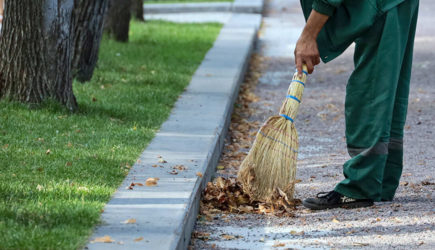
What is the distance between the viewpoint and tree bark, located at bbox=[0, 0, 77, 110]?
7.07 m

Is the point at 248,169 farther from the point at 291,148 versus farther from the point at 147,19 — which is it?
the point at 147,19

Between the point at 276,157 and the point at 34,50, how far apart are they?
113 inches

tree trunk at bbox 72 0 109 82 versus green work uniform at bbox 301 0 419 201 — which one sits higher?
green work uniform at bbox 301 0 419 201

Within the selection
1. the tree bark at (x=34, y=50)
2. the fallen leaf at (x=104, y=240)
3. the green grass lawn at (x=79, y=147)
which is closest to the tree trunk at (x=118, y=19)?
the green grass lawn at (x=79, y=147)

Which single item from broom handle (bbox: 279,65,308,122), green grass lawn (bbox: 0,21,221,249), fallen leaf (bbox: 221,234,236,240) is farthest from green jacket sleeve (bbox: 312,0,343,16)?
green grass lawn (bbox: 0,21,221,249)

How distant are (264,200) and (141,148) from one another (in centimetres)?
123

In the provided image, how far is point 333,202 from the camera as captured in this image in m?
5.07

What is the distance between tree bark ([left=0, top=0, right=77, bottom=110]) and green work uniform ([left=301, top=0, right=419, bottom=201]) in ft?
9.16

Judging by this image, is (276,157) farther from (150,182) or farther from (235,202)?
(150,182)

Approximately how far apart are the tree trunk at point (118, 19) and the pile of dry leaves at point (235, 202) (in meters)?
7.71

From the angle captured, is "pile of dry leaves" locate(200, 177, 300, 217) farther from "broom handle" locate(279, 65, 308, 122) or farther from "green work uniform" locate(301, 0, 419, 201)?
"broom handle" locate(279, 65, 308, 122)

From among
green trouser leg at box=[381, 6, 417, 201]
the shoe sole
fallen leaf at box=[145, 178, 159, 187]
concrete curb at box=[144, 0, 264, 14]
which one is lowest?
concrete curb at box=[144, 0, 264, 14]

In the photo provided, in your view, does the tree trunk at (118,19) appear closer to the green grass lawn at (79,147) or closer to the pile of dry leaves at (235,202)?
the green grass lawn at (79,147)

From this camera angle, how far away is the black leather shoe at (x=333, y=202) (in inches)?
199
